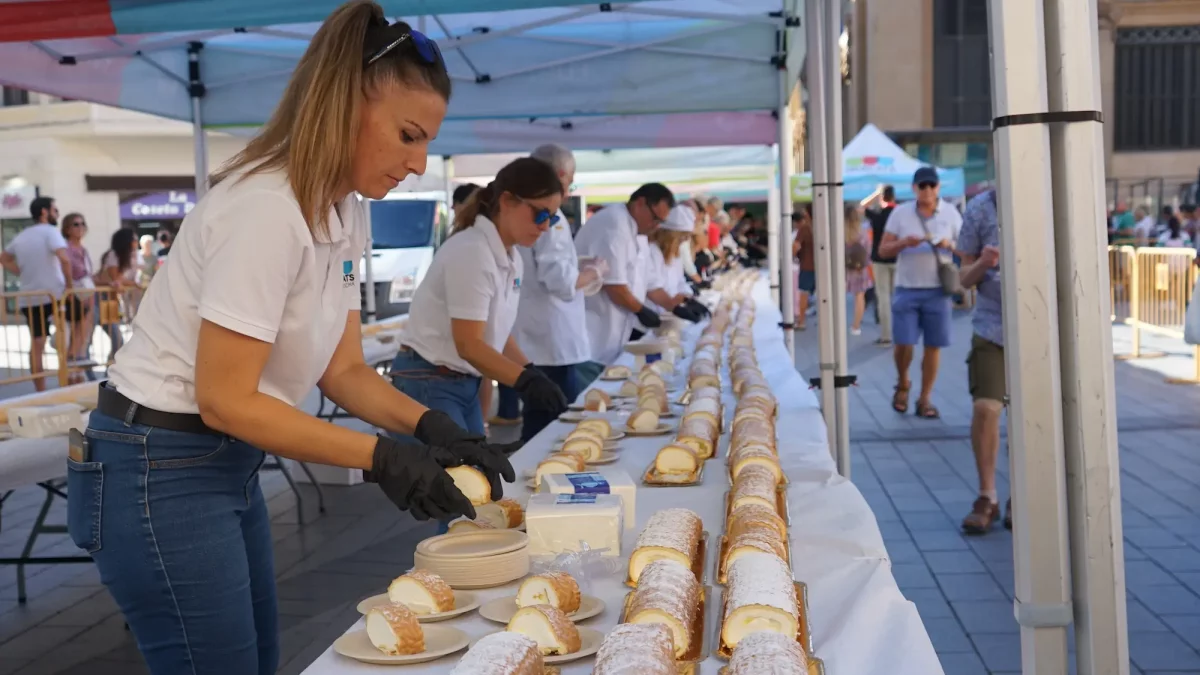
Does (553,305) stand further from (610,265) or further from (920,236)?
(920,236)

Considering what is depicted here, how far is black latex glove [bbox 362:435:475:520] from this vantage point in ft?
6.28

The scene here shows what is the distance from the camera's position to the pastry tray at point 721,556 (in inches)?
83.6

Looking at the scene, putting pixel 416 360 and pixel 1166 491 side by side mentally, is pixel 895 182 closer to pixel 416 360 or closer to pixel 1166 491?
pixel 1166 491

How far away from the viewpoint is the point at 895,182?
55.7 ft

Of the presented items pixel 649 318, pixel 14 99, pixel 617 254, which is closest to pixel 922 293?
pixel 649 318

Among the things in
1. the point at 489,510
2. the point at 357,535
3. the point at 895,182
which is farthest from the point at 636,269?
the point at 895,182

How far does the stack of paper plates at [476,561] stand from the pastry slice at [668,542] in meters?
0.21

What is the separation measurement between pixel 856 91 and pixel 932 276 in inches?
1206

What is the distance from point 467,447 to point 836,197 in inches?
108

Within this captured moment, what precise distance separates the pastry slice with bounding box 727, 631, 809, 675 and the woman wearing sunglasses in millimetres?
2074

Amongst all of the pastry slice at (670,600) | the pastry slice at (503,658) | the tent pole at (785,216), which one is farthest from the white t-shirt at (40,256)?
the pastry slice at (503,658)

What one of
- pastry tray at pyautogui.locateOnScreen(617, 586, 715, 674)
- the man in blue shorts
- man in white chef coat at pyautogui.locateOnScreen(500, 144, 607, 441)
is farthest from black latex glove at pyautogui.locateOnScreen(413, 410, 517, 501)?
the man in blue shorts

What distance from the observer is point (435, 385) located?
377 centimetres

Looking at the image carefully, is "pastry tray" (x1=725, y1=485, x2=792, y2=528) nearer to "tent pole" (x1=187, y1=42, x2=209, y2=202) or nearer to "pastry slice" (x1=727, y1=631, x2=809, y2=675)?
"pastry slice" (x1=727, y1=631, x2=809, y2=675)
